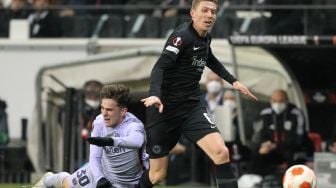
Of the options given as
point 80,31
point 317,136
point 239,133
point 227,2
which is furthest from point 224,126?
point 80,31

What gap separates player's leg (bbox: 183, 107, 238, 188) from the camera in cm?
965

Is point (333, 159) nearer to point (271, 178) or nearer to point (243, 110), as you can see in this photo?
point (271, 178)

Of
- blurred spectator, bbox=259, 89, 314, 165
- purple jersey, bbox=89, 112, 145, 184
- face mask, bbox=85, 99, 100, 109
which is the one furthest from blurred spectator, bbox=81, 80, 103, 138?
purple jersey, bbox=89, 112, 145, 184

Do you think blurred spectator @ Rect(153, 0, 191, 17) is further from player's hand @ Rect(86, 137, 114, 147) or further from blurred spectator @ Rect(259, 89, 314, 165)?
player's hand @ Rect(86, 137, 114, 147)

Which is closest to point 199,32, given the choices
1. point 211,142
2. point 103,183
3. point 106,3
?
point 211,142

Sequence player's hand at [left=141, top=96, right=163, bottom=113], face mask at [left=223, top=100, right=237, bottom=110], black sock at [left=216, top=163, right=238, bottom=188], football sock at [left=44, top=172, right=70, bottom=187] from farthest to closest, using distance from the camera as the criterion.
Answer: face mask at [left=223, top=100, right=237, bottom=110] < football sock at [left=44, top=172, right=70, bottom=187] < black sock at [left=216, top=163, right=238, bottom=188] < player's hand at [left=141, top=96, right=163, bottom=113]

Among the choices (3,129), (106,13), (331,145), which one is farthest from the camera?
(106,13)

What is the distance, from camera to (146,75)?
17.4 meters

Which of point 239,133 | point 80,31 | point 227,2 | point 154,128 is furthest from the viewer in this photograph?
point 80,31

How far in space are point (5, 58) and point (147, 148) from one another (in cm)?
1260

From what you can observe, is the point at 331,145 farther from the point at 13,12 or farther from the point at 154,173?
the point at 13,12

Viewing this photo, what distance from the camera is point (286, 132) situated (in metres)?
15.6

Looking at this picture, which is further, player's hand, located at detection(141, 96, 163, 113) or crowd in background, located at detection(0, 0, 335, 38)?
crowd in background, located at detection(0, 0, 335, 38)

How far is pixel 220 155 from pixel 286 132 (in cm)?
607
